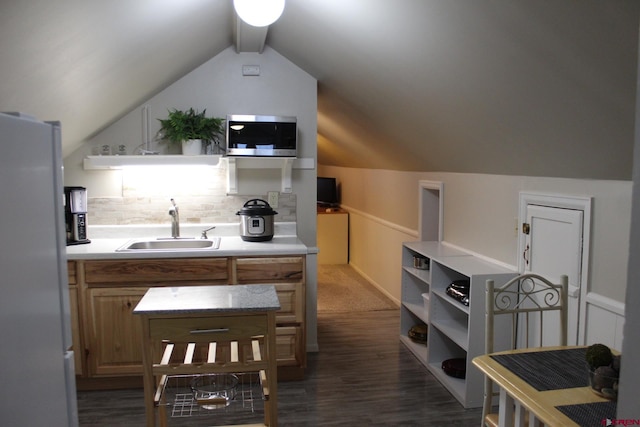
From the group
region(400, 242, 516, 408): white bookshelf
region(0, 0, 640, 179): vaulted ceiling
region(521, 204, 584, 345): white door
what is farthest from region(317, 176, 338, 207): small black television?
region(521, 204, 584, 345): white door

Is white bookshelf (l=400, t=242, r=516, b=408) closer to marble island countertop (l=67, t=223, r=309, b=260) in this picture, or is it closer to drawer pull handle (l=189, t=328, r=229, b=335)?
marble island countertop (l=67, t=223, r=309, b=260)

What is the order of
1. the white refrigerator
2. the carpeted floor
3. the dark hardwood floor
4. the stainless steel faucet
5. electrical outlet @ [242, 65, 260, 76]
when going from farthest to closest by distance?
1. the carpeted floor
2. electrical outlet @ [242, 65, 260, 76]
3. the stainless steel faucet
4. the dark hardwood floor
5. the white refrigerator

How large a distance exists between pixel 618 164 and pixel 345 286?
4.01 m

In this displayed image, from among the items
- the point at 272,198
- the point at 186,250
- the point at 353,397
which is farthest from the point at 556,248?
the point at 186,250

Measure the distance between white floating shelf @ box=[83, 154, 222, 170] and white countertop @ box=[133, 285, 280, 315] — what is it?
1.29m

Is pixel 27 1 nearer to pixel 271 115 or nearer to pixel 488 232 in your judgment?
pixel 271 115

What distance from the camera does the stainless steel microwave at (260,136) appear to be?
3.50m

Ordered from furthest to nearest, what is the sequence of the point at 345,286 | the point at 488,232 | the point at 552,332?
the point at 345,286 < the point at 488,232 < the point at 552,332

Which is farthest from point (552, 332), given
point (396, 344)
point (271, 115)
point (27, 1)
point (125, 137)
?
point (125, 137)

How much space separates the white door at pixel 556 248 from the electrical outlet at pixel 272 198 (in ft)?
5.88

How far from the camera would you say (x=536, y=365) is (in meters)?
1.79

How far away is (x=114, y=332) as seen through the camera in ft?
10.4

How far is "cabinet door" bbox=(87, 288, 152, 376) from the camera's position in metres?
3.15

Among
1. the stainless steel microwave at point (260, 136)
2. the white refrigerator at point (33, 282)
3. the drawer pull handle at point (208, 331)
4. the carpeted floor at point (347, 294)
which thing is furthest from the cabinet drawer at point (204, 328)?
the carpeted floor at point (347, 294)
